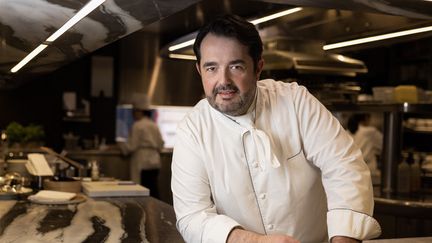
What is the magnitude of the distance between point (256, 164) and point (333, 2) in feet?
1.80

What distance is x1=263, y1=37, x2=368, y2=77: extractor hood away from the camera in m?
4.57

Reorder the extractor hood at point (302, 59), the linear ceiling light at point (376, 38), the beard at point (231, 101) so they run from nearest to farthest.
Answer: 1. the beard at point (231, 101)
2. the linear ceiling light at point (376, 38)
3. the extractor hood at point (302, 59)

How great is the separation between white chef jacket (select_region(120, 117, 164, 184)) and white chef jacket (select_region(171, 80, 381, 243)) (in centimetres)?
537

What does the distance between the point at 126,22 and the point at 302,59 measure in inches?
120

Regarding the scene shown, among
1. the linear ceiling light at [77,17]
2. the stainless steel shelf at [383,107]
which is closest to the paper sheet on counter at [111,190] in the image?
the linear ceiling light at [77,17]

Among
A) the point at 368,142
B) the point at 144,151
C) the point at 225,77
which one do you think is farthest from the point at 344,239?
the point at 144,151

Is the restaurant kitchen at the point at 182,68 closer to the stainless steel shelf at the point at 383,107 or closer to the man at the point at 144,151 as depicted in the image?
the stainless steel shelf at the point at 383,107

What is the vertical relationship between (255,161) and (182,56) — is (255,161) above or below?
below

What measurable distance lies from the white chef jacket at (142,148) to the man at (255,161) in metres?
5.35

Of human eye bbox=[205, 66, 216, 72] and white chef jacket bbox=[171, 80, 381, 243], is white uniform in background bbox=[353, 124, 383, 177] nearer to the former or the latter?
white chef jacket bbox=[171, 80, 381, 243]

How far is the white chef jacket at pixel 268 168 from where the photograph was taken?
5.08ft

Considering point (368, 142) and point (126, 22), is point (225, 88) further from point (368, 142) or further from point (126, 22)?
point (368, 142)

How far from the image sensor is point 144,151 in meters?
7.03

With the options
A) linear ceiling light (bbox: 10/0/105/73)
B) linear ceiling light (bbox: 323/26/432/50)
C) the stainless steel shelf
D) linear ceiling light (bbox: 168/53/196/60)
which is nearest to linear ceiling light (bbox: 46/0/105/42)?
linear ceiling light (bbox: 10/0/105/73)
